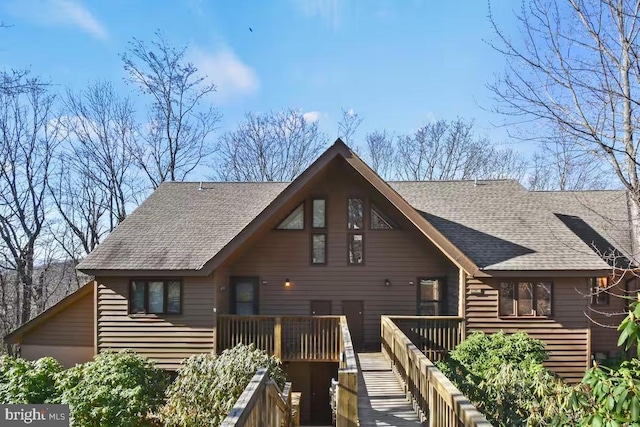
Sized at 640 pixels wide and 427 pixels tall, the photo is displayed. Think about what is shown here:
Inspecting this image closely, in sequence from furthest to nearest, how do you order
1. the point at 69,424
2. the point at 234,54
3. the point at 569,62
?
the point at 234,54 < the point at 69,424 < the point at 569,62

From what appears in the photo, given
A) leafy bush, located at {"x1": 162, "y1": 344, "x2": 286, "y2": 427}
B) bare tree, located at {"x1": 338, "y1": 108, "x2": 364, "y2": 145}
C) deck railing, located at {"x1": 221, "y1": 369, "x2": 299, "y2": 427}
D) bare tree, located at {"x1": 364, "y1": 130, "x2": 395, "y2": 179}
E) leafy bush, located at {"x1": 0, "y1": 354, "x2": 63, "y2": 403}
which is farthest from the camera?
bare tree, located at {"x1": 364, "y1": 130, "x2": 395, "y2": 179}

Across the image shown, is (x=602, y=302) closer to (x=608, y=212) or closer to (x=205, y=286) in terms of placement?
(x=608, y=212)

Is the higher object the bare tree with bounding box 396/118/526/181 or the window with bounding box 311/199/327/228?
the bare tree with bounding box 396/118/526/181

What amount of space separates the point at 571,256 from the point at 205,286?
1010 centimetres

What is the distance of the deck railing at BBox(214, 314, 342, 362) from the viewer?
10.4m

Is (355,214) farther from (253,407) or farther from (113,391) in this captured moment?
(253,407)

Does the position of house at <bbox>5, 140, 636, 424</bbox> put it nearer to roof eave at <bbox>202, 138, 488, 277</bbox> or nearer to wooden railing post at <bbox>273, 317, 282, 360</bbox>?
roof eave at <bbox>202, 138, 488, 277</bbox>

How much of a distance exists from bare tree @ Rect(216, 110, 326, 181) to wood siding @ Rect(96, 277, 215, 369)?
56.7 ft

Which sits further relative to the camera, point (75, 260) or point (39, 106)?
point (75, 260)

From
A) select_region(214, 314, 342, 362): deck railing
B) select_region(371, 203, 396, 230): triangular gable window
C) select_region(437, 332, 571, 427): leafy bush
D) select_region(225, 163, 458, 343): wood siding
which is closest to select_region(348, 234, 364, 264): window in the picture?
select_region(225, 163, 458, 343): wood siding

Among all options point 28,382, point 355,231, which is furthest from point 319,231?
point 28,382

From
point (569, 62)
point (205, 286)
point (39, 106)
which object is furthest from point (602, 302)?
point (39, 106)

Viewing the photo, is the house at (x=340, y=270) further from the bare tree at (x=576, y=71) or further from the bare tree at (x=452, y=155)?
the bare tree at (x=452, y=155)

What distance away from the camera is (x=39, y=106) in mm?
20891
